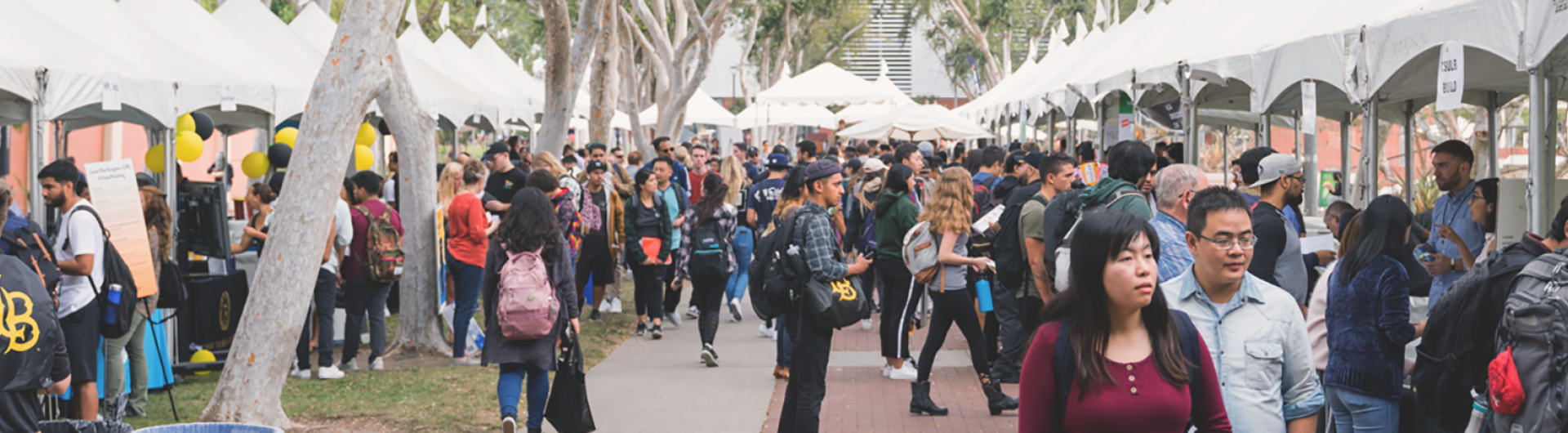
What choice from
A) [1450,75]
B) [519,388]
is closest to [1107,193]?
[1450,75]

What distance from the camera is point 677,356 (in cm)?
1088

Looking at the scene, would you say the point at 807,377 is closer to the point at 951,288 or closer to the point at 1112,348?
the point at 951,288

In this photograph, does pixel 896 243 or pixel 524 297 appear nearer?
pixel 524 297

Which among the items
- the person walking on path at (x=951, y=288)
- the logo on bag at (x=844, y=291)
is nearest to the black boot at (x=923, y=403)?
the person walking on path at (x=951, y=288)

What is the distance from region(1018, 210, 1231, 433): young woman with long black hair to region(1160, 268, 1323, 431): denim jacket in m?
0.52

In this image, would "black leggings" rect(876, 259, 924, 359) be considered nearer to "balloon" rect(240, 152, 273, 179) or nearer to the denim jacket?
the denim jacket

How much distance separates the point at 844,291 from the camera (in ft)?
22.3

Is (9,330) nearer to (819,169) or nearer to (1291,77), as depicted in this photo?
(819,169)

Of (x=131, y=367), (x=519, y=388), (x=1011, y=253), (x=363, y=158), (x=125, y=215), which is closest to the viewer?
(x=519, y=388)

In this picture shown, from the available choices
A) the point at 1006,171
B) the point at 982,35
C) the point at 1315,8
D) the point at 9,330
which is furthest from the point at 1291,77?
the point at 982,35

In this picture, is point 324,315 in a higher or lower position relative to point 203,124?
lower

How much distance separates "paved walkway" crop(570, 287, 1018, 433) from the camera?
8086 millimetres

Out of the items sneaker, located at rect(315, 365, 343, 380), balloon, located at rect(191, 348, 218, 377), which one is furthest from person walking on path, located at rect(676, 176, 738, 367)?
balloon, located at rect(191, 348, 218, 377)

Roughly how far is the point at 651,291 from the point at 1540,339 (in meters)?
9.02
